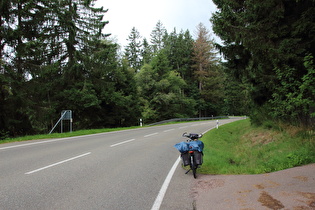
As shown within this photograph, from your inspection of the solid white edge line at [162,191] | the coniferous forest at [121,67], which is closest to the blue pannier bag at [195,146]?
the solid white edge line at [162,191]

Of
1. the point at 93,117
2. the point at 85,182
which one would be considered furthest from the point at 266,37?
the point at 93,117

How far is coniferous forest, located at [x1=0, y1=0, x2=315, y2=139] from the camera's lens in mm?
7570

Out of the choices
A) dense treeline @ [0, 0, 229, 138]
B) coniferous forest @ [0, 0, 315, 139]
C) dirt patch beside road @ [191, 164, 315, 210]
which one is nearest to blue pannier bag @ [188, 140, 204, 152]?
dirt patch beside road @ [191, 164, 315, 210]

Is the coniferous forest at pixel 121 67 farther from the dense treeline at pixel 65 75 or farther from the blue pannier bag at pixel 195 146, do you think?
the blue pannier bag at pixel 195 146

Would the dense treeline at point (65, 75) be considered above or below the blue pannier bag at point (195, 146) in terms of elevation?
above

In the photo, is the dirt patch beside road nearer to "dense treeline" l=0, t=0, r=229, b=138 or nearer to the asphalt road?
the asphalt road

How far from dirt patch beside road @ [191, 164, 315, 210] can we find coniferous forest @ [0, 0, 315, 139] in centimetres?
286

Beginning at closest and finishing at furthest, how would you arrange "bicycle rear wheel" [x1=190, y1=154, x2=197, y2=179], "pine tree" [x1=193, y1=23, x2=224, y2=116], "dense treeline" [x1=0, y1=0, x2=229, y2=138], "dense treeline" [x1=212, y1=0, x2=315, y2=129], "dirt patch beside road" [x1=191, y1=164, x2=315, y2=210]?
"dirt patch beside road" [x1=191, y1=164, x2=315, y2=210]
"bicycle rear wheel" [x1=190, y1=154, x2=197, y2=179]
"dense treeline" [x1=212, y1=0, x2=315, y2=129]
"dense treeline" [x1=0, y1=0, x2=229, y2=138]
"pine tree" [x1=193, y1=23, x2=224, y2=116]

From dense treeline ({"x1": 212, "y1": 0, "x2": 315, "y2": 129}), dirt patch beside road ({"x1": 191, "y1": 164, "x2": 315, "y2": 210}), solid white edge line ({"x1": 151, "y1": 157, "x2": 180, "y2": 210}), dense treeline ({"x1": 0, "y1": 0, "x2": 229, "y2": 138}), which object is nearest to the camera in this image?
dirt patch beside road ({"x1": 191, "y1": 164, "x2": 315, "y2": 210})

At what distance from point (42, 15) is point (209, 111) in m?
47.1

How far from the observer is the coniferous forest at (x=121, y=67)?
7570mm

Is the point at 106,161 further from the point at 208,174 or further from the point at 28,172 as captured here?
the point at 208,174

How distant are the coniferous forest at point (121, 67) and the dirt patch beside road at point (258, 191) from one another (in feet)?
9.38

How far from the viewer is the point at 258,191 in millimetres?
4012
